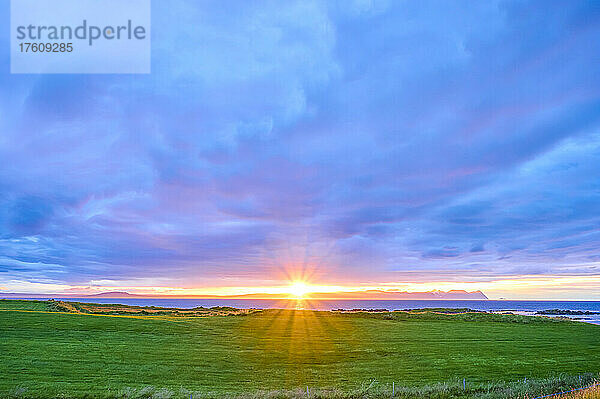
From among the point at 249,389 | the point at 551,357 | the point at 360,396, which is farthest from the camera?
the point at 551,357

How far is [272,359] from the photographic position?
4138cm

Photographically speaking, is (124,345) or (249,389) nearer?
(249,389)

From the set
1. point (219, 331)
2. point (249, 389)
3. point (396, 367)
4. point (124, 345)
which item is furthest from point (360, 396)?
point (219, 331)

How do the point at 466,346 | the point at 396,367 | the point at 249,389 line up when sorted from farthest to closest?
the point at 466,346
the point at 396,367
the point at 249,389

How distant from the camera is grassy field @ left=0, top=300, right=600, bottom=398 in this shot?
29516 mm

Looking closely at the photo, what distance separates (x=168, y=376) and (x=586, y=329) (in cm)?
7027

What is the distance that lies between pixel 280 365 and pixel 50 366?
20.0m

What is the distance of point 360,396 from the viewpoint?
2741 centimetres

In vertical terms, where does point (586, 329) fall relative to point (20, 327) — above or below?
below

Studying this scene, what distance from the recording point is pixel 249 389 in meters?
29.8

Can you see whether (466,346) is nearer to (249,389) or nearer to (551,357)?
(551,357)

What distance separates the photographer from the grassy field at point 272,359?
2952cm

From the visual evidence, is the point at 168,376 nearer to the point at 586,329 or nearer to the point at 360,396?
the point at 360,396

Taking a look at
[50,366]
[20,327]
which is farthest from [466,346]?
[20,327]
